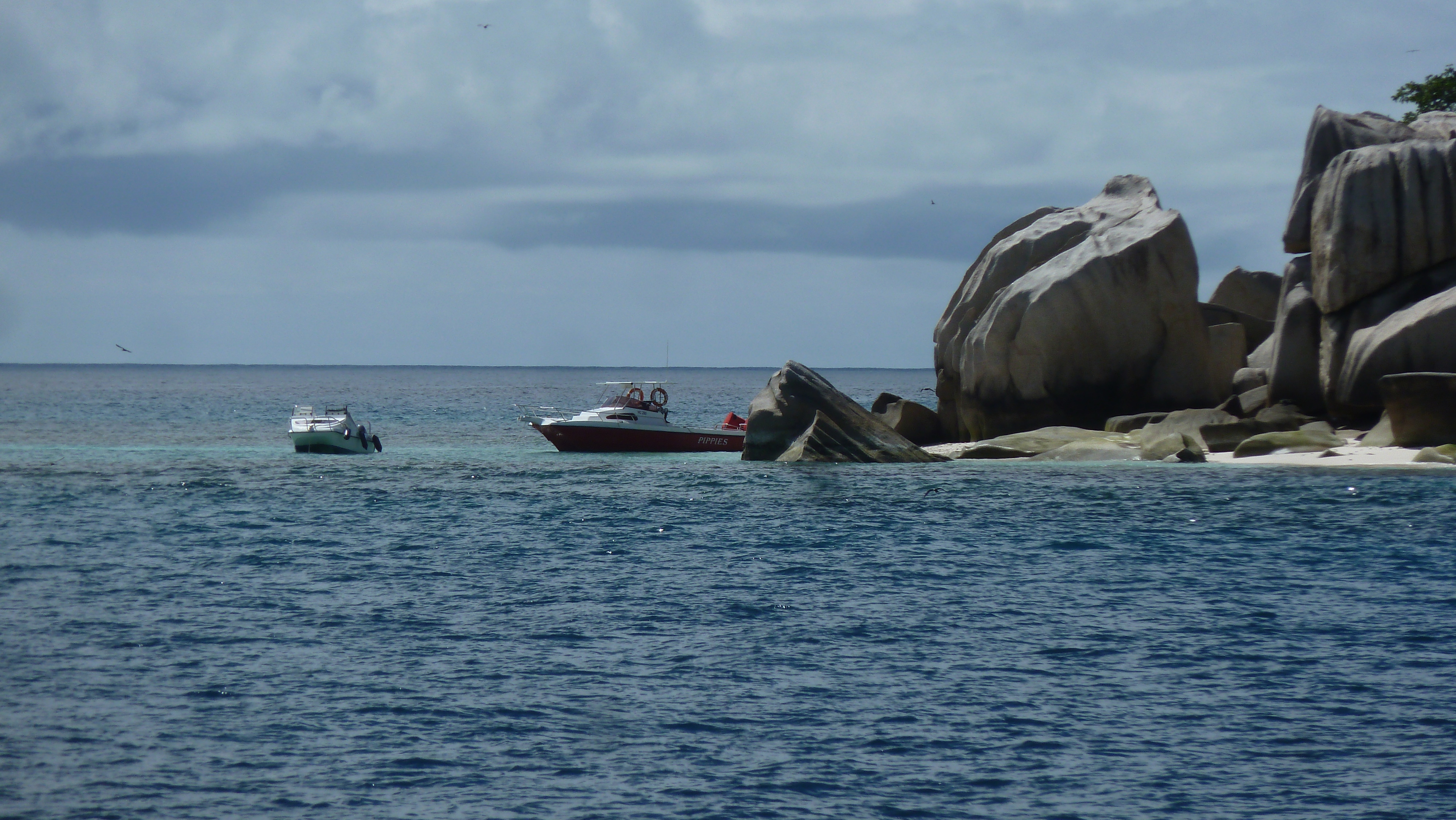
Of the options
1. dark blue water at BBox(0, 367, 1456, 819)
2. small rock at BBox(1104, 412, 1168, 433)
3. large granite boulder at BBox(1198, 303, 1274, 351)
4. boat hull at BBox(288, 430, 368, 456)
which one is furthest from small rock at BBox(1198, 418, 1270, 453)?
boat hull at BBox(288, 430, 368, 456)

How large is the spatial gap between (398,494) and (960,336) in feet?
72.1

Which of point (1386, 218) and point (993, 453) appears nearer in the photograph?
point (1386, 218)

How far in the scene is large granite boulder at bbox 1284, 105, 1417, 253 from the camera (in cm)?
4166

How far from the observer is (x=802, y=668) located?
15531 mm

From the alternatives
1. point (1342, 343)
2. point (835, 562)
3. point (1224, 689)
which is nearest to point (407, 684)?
point (1224, 689)

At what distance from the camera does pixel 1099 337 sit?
A: 42906mm

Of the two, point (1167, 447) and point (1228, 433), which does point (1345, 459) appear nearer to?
point (1228, 433)

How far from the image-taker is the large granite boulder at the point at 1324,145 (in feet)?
137

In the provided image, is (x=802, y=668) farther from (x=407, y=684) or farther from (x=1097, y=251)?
(x=1097, y=251)

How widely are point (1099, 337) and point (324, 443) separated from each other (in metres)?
28.4

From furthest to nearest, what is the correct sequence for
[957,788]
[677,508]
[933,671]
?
[677,508] < [933,671] < [957,788]

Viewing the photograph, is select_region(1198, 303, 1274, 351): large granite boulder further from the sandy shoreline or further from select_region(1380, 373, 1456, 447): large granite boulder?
select_region(1380, 373, 1456, 447): large granite boulder

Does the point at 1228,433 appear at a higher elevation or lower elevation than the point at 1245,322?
lower

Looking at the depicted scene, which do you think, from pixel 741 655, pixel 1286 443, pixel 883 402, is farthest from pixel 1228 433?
pixel 741 655
